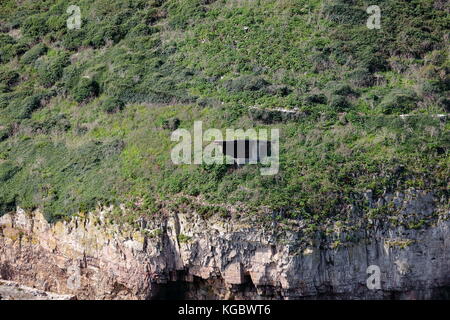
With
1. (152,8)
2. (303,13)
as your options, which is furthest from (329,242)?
(152,8)

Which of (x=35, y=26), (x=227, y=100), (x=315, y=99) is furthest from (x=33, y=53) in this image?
(x=315, y=99)

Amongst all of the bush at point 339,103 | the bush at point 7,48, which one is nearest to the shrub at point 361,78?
the bush at point 339,103

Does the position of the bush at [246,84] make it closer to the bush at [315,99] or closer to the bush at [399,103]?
the bush at [315,99]

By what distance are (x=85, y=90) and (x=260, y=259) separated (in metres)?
19.8

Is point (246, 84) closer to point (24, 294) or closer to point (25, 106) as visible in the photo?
point (25, 106)

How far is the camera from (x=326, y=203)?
40.3 metres

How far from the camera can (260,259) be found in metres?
39.5

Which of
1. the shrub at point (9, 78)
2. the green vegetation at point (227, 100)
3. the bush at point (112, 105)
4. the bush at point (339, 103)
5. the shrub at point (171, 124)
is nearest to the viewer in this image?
the green vegetation at point (227, 100)

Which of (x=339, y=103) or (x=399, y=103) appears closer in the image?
(x=399, y=103)

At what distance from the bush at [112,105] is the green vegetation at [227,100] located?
0.07 metres

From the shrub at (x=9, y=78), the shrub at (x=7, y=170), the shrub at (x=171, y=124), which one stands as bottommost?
the shrub at (x=7, y=170)

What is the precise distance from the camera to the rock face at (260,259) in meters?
39.3

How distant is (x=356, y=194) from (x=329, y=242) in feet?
10.2

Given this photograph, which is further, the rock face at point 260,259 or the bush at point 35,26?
the bush at point 35,26
